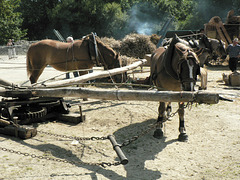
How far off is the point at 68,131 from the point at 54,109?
1.04 metres

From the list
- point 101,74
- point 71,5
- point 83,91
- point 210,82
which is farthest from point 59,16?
point 83,91

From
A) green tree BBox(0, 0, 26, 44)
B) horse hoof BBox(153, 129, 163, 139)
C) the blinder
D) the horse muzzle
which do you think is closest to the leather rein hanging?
horse hoof BBox(153, 129, 163, 139)

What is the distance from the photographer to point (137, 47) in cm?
1472

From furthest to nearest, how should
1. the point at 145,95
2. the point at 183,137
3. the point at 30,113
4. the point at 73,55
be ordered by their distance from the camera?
1. the point at 73,55
2. the point at 30,113
3. the point at 183,137
4. the point at 145,95

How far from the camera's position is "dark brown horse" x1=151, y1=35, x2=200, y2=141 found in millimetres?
3873

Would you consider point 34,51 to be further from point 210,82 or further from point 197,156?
point 210,82

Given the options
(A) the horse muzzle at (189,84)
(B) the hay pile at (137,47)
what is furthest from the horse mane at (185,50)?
(B) the hay pile at (137,47)

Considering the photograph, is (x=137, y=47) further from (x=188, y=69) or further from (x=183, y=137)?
(x=188, y=69)

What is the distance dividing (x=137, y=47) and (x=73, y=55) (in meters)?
7.66

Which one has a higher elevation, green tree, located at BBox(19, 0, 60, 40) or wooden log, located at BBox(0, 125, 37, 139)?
green tree, located at BBox(19, 0, 60, 40)

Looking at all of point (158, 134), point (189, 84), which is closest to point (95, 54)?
point (158, 134)

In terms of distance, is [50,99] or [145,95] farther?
[50,99]

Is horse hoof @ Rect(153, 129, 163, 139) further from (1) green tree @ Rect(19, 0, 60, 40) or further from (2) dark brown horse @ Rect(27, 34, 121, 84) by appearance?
(1) green tree @ Rect(19, 0, 60, 40)

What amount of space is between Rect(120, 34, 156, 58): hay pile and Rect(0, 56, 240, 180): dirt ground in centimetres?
852
